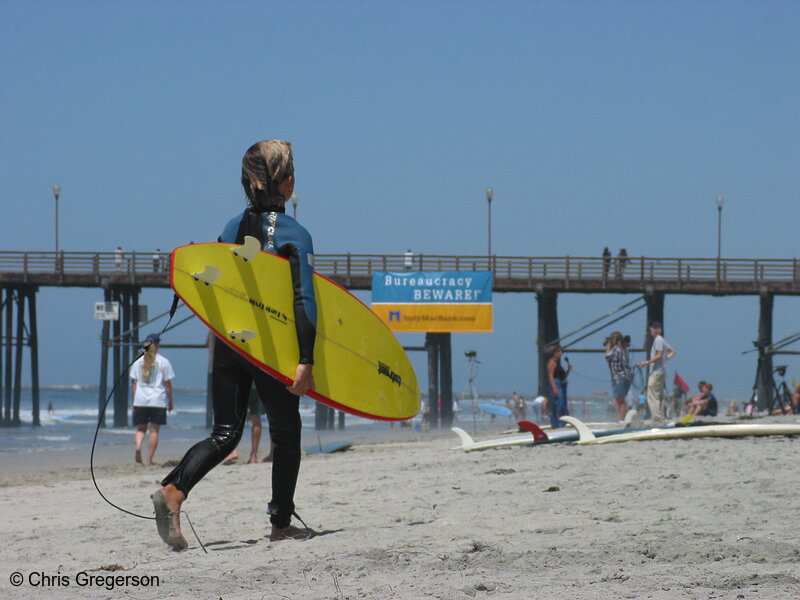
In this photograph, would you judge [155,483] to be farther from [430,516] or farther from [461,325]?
[461,325]

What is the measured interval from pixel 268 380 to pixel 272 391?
2.0 inches

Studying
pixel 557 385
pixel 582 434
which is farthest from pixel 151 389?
pixel 557 385

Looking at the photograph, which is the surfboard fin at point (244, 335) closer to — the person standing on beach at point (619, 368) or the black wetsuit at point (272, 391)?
the black wetsuit at point (272, 391)

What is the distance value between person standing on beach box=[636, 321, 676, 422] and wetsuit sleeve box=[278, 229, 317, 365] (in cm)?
944

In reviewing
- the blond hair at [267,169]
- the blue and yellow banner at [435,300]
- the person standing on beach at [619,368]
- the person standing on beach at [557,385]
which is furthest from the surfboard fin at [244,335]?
the blue and yellow banner at [435,300]

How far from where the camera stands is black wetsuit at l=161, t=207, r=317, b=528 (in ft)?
14.0

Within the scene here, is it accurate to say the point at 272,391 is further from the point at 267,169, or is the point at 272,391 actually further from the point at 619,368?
the point at 619,368

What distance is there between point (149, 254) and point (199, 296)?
87.5 ft

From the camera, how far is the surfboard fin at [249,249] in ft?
14.0

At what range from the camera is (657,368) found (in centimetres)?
1361

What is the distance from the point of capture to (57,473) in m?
10.9

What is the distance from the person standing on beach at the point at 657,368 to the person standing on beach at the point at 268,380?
30.8ft

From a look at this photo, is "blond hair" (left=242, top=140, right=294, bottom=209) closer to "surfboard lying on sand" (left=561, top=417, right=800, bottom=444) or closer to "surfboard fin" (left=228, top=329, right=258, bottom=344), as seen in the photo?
"surfboard fin" (left=228, top=329, right=258, bottom=344)

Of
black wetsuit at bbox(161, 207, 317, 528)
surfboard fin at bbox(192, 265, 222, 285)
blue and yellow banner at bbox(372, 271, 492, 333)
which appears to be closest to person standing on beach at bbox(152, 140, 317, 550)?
black wetsuit at bbox(161, 207, 317, 528)
